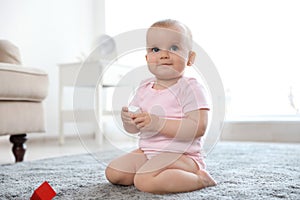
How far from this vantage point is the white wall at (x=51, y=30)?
260cm

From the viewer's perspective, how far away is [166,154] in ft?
2.70

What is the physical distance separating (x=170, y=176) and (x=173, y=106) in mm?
162

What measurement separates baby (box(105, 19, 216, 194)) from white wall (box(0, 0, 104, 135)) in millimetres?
1993

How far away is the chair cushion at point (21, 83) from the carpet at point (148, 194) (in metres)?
0.29

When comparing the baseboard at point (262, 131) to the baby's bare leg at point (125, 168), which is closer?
the baby's bare leg at point (125, 168)

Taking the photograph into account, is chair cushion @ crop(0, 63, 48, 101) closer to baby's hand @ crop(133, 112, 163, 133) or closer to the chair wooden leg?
the chair wooden leg

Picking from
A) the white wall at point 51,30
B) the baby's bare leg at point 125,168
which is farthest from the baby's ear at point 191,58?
the white wall at point 51,30

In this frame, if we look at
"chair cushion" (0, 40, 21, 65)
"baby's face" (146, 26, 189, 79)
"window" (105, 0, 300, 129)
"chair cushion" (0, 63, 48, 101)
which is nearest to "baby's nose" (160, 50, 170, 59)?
"baby's face" (146, 26, 189, 79)

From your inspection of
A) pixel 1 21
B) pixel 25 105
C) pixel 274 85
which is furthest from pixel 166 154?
pixel 1 21

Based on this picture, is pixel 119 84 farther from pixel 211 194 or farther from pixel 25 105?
pixel 25 105

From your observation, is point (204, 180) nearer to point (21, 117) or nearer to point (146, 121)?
point (146, 121)

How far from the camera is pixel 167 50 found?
31.5 inches

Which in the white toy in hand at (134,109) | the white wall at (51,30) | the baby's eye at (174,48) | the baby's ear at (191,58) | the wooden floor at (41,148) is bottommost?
the wooden floor at (41,148)

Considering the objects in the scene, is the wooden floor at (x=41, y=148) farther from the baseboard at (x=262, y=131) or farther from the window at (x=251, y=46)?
the baseboard at (x=262, y=131)
